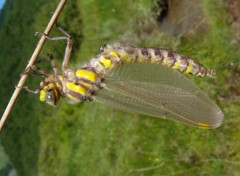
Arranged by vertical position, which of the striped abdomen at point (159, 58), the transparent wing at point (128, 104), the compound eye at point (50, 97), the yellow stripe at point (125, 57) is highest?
the striped abdomen at point (159, 58)

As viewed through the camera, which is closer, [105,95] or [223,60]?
[105,95]

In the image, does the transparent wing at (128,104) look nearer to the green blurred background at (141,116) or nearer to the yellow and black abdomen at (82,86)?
the yellow and black abdomen at (82,86)

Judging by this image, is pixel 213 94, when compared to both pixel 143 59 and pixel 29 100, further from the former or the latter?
pixel 29 100

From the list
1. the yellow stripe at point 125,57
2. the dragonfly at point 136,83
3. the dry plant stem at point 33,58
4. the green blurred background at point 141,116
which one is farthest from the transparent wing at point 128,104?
the green blurred background at point 141,116

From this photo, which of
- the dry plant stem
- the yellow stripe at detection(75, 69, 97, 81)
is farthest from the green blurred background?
the dry plant stem

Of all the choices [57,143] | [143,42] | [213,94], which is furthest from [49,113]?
[213,94]

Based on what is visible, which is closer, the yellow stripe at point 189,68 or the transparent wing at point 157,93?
the transparent wing at point 157,93
